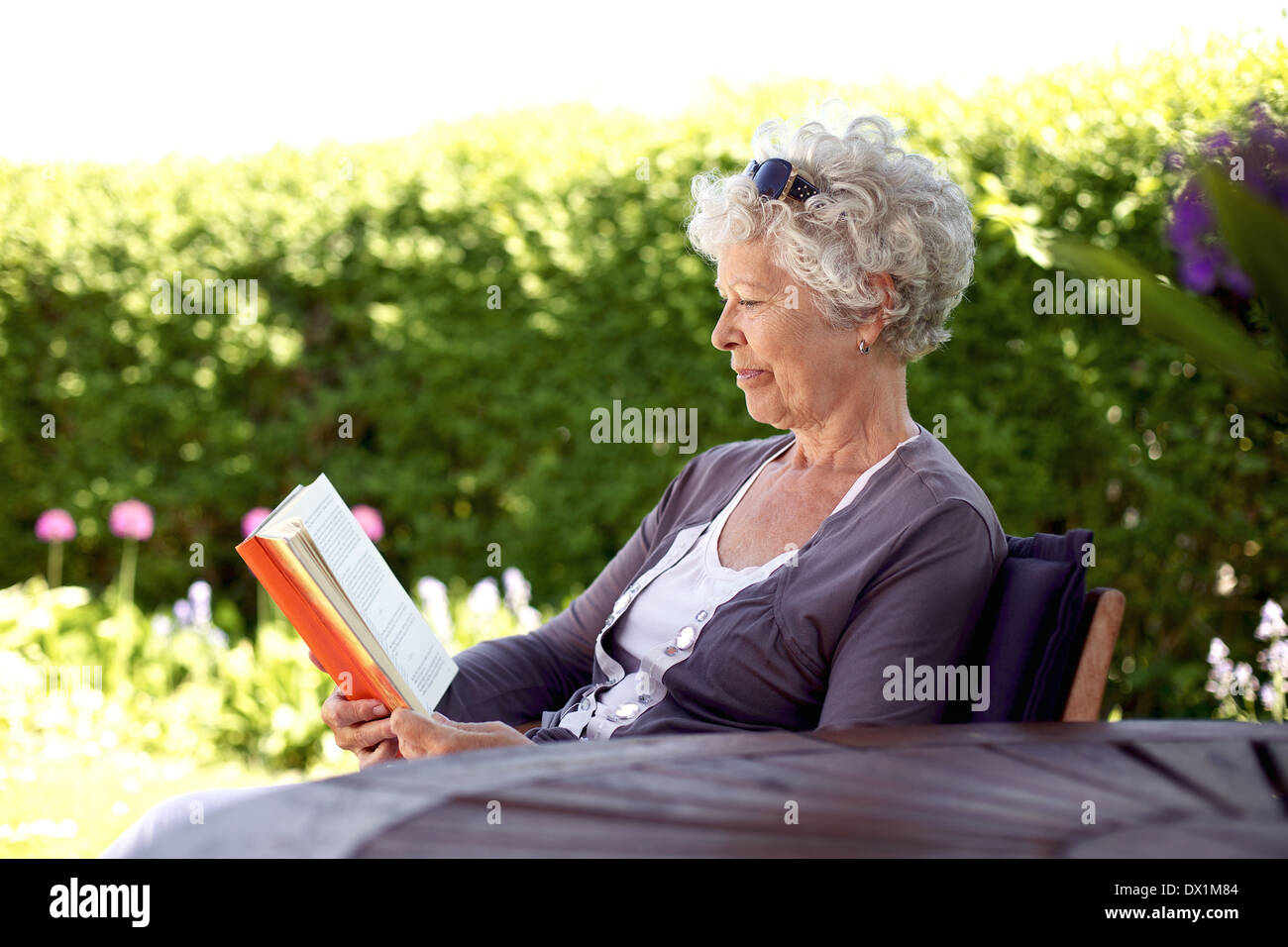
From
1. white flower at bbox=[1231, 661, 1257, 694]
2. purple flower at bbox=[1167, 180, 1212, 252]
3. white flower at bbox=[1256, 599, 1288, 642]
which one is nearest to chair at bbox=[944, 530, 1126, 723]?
purple flower at bbox=[1167, 180, 1212, 252]

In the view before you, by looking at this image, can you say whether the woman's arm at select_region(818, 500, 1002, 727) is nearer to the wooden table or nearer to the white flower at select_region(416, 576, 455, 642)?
the wooden table

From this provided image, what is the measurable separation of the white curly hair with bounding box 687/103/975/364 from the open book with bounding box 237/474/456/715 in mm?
890

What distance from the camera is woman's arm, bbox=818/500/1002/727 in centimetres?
162

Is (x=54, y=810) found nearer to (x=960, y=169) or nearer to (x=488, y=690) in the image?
(x=488, y=690)

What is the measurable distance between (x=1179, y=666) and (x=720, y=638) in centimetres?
310

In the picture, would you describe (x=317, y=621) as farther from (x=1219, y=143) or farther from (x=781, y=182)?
(x=1219, y=143)

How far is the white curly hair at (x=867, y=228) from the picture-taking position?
198 centimetres

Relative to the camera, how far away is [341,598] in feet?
5.78

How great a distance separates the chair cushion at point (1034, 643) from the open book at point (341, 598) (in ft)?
3.00

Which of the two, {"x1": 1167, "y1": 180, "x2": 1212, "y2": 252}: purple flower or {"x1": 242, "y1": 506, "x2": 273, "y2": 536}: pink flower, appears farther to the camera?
{"x1": 242, "y1": 506, "x2": 273, "y2": 536}: pink flower

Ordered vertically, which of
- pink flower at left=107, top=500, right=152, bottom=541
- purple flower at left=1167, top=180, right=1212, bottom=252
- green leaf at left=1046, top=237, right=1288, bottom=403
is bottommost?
pink flower at left=107, top=500, right=152, bottom=541

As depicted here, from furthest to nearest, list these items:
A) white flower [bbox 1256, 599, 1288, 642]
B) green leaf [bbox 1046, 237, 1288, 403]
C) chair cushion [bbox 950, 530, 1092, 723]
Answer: white flower [bbox 1256, 599, 1288, 642], chair cushion [bbox 950, 530, 1092, 723], green leaf [bbox 1046, 237, 1288, 403]

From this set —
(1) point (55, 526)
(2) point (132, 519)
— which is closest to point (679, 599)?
(2) point (132, 519)

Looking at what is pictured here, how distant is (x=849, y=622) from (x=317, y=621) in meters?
0.84
